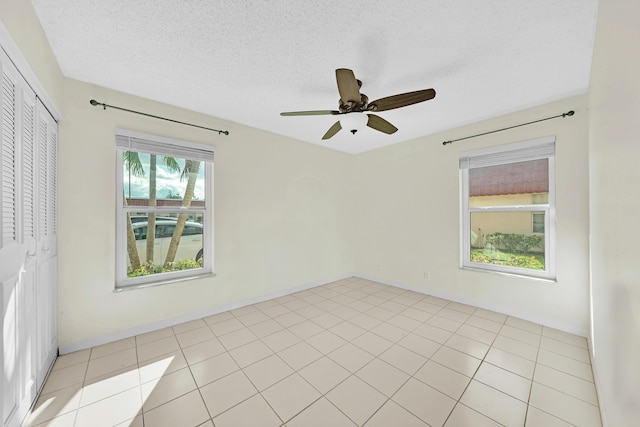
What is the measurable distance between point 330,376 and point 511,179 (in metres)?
3.16

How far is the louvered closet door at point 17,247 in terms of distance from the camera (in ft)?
4.17

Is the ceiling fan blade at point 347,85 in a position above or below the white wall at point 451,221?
above

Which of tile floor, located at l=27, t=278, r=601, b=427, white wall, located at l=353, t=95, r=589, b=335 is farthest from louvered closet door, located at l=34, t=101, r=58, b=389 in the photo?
white wall, located at l=353, t=95, r=589, b=335

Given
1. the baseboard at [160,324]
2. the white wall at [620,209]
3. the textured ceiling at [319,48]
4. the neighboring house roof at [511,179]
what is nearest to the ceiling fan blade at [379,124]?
the textured ceiling at [319,48]

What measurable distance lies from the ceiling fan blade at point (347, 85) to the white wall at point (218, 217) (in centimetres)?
195

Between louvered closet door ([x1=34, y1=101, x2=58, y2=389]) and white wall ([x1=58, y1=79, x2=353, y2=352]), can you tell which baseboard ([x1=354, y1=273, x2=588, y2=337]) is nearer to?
white wall ([x1=58, y1=79, x2=353, y2=352])

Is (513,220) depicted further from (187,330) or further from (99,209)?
(99,209)

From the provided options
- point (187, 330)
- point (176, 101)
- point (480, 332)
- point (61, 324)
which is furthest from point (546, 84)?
point (61, 324)

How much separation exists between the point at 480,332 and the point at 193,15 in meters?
3.75

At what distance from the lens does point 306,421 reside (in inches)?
60.6

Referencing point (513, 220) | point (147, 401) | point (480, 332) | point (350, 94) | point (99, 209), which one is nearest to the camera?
point (147, 401)

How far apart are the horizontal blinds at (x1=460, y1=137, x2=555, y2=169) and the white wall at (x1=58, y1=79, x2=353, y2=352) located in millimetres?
2199

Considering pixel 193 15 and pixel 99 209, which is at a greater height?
pixel 193 15

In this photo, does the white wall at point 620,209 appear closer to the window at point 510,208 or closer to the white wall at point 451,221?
the white wall at point 451,221
